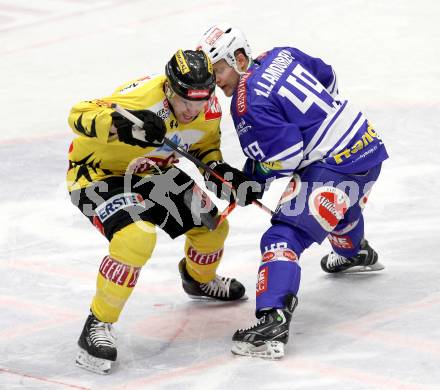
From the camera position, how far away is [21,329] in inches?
203

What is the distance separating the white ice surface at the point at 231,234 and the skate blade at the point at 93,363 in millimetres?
41

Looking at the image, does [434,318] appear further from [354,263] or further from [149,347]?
[149,347]

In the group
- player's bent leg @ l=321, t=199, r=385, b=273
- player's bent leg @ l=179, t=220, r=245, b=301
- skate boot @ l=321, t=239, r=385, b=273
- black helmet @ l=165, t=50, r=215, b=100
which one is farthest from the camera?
skate boot @ l=321, t=239, r=385, b=273

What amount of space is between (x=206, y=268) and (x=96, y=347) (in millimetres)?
886

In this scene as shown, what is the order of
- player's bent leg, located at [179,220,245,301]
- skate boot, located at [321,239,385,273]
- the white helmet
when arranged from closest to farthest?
1. the white helmet
2. player's bent leg, located at [179,220,245,301]
3. skate boot, located at [321,239,385,273]

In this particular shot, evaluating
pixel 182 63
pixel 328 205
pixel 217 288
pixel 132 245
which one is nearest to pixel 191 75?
pixel 182 63

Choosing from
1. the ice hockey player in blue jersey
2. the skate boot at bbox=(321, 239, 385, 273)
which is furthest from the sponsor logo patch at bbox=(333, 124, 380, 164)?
the skate boot at bbox=(321, 239, 385, 273)

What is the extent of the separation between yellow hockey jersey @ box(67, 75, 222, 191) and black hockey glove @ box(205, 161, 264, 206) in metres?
0.14

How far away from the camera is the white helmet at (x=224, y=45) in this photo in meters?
5.07

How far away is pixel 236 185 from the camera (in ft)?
17.0

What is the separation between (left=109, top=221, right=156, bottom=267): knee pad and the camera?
15.2 feet

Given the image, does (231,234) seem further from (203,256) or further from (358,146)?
(358,146)

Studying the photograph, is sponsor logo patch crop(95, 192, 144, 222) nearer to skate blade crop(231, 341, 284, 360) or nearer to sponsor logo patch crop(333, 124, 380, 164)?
skate blade crop(231, 341, 284, 360)

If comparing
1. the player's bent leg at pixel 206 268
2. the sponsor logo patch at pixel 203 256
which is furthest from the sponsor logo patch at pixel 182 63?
the sponsor logo patch at pixel 203 256
